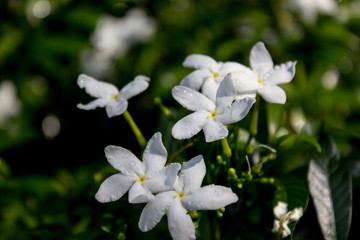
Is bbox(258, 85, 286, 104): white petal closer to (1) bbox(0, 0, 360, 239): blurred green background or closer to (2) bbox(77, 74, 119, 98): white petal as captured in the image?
(2) bbox(77, 74, 119, 98): white petal

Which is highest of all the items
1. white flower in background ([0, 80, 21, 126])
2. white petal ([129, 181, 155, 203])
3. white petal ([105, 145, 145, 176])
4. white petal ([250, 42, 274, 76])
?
white petal ([250, 42, 274, 76])

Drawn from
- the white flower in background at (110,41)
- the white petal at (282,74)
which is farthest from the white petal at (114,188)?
the white flower in background at (110,41)

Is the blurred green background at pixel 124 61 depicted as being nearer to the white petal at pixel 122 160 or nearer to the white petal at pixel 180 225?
the white petal at pixel 122 160

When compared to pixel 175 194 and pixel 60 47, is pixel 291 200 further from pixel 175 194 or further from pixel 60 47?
pixel 60 47

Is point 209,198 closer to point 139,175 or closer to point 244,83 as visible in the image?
point 139,175

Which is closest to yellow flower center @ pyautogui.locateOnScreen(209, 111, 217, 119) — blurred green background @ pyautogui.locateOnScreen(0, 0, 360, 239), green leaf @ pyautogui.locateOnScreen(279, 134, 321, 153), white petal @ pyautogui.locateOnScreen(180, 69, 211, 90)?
white petal @ pyautogui.locateOnScreen(180, 69, 211, 90)

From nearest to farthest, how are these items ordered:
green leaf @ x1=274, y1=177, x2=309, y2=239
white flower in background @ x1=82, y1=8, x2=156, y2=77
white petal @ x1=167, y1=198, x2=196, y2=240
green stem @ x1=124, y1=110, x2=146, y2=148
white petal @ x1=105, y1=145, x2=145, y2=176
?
white petal @ x1=167, y1=198, x2=196, y2=240
white petal @ x1=105, y1=145, x2=145, y2=176
green leaf @ x1=274, y1=177, x2=309, y2=239
green stem @ x1=124, y1=110, x2=146, y2=148
white flower in background @ x1=82, y1=8, x2=156, y2=77
